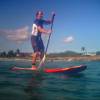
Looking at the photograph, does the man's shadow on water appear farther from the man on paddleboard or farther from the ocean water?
the man on paddleboard

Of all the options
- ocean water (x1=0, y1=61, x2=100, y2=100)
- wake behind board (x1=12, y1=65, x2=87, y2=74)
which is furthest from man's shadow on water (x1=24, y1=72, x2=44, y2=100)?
wake behind board (x1=12, y1=65, x2=87, y2=74)

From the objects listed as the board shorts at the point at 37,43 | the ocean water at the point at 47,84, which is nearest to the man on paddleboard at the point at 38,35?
the board shorts at the point at 37,43

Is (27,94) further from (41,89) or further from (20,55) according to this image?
(20,55)

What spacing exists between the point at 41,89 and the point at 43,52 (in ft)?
2.21

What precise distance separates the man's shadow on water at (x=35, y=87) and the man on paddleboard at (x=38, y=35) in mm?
315

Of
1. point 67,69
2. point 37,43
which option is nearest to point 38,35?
point 37,43

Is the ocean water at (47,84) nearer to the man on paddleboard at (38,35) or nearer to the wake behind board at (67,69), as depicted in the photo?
the wake behind board at (67,69)

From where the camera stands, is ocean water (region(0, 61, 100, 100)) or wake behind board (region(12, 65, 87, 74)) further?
wake behind board (region(12, 65, 87, 74))

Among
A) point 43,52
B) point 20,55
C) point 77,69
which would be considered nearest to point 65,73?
A: point 77,69

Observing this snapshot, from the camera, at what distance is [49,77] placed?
4.84 metres

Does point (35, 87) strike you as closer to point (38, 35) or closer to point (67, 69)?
point (67, 69)

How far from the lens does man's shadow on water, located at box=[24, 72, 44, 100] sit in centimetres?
424

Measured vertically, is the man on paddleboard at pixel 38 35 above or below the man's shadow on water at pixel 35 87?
above

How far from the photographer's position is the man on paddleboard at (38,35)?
4637 millimetres
